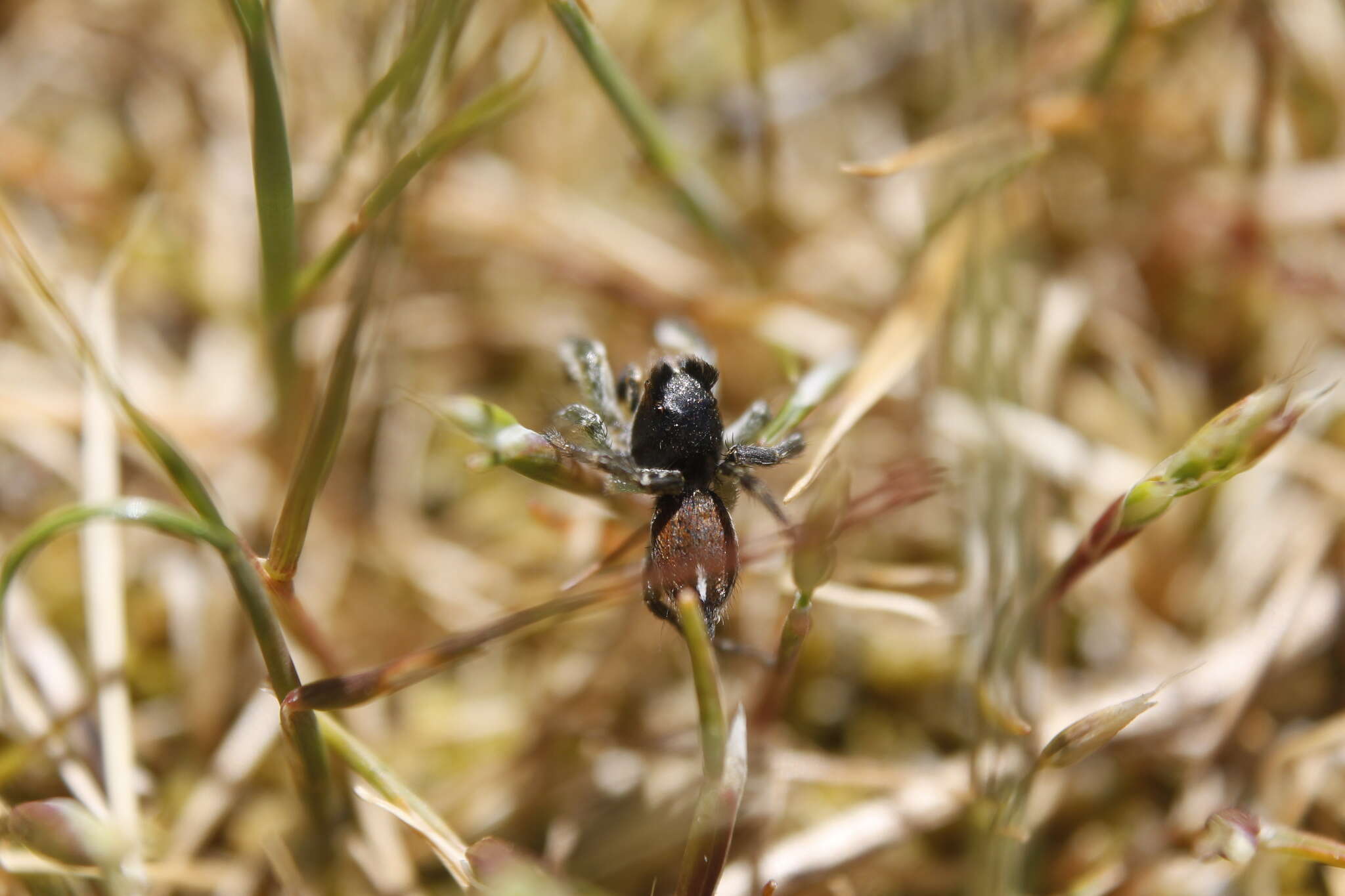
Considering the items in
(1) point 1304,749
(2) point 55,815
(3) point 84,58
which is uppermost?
(3) point 84,58

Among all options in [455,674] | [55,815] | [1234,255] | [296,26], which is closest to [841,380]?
[455,674]

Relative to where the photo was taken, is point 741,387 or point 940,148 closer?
point 940,148

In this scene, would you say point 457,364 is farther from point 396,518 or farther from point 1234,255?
point 1234,255

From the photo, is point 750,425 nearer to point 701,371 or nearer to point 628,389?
point 701,371

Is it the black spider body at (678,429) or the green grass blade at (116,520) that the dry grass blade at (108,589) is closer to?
the green grass blade at (116,520)

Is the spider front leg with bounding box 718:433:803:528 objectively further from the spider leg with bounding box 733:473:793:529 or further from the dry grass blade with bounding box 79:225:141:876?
the dry grass blade with bounding box 79:225:141:876

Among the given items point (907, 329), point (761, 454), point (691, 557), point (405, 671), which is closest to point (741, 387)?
point (907, 329)
